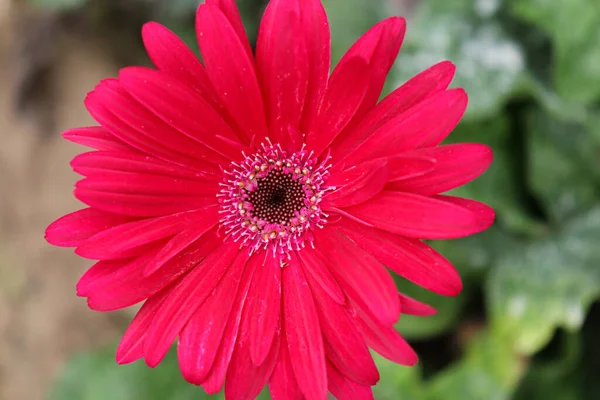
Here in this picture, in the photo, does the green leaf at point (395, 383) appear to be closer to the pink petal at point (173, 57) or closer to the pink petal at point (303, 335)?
the pink petal at point (303, 335)

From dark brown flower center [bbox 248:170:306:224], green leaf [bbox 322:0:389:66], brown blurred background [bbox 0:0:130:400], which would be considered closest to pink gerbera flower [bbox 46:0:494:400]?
dark brown flower center [bbox 248:170:306:224]

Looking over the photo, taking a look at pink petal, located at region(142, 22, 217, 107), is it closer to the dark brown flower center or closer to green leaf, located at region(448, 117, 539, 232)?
the dark brown flower center

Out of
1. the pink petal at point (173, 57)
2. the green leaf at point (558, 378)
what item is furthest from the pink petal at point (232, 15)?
the green leaf at point (558, 378)

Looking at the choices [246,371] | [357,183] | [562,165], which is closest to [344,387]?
[246,371]

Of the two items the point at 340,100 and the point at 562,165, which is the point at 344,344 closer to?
the point at 340,100

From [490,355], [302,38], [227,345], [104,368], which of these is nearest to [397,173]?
[302,38]

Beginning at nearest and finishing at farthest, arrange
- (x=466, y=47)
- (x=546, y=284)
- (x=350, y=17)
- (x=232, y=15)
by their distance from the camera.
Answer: (x=232, y=15), (x=546, y=284), (x=466, y=47), (x=350, y=17)
